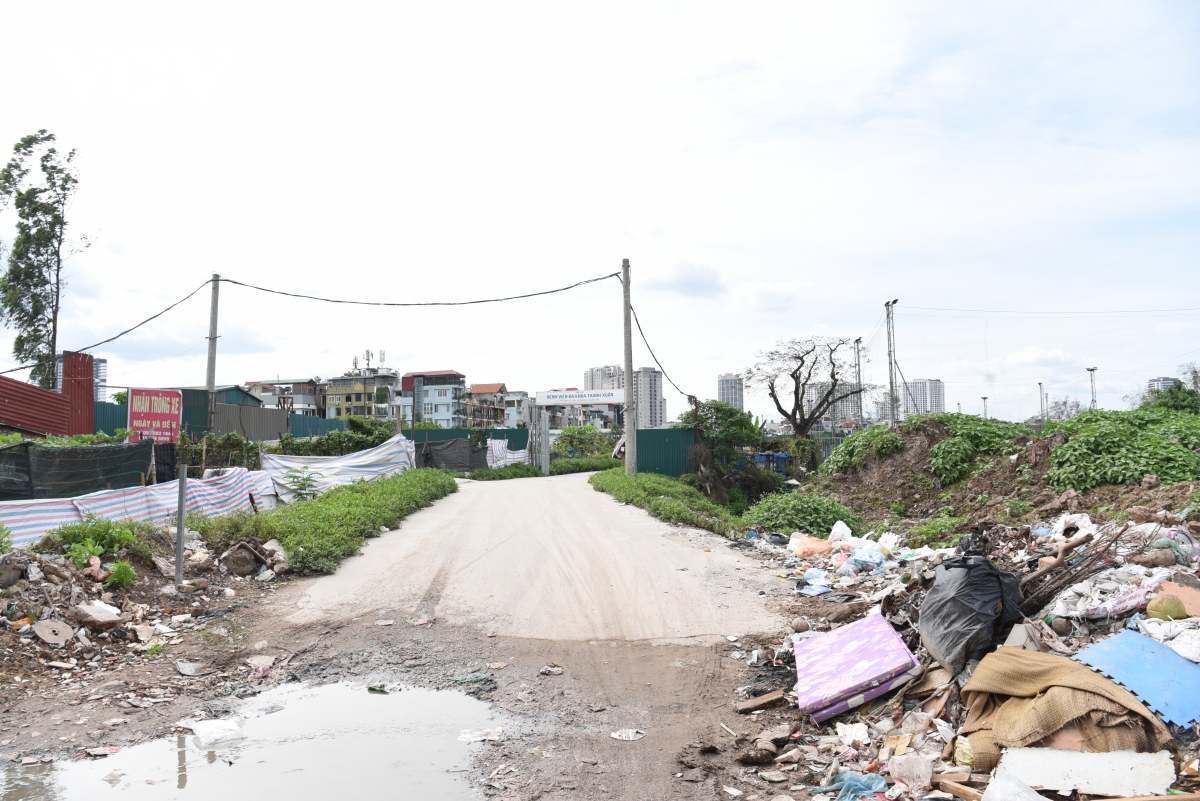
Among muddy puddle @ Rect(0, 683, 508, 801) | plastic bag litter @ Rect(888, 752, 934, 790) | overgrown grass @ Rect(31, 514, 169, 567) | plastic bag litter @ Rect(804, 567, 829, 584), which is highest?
overgrown grass @ Rect(31, 514, 169, 567)

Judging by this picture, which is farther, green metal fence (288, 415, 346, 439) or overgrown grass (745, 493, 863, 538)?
green metal fence (288, 415, 346, 439)

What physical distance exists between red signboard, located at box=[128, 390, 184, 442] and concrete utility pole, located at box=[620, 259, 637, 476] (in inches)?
592

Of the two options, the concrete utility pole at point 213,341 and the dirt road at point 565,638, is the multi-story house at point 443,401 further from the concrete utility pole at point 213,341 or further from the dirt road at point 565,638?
the dirt road at point 565,638

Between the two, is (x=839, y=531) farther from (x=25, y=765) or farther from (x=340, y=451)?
(x=340, y=451)

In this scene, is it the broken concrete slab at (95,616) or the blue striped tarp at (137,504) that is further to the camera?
the blue striped tarp at (137,504)

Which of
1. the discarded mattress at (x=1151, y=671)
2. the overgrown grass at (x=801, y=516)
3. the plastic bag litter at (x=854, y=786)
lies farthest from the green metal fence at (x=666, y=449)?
the plastic bag litter at (x=854, y=786)

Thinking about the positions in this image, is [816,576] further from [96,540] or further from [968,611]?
[96,540]

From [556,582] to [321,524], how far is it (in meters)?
4.22

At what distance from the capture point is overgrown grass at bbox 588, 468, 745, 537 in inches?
546

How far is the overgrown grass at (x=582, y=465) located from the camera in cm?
3591

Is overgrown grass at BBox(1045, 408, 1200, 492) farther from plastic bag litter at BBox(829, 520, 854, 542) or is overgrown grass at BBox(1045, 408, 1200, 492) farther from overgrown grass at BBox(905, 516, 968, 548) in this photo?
plastic bag litter at BBox(829, 520, 854, 542)

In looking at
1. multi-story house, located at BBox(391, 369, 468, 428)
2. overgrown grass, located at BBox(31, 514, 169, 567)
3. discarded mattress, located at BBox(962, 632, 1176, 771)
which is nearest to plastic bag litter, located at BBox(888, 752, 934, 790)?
discarded mattress, located at BBox(962, 632, 1176, 771)

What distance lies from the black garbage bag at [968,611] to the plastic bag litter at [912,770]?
3.62 ft

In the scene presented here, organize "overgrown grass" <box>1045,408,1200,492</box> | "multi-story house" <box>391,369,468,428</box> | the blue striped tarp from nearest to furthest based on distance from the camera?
the blue striped tarp
"overgrown grass" <box>1045,408,1200,492</box>
"multi-story house" <box>391,369,468,428</box>
